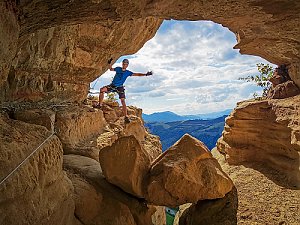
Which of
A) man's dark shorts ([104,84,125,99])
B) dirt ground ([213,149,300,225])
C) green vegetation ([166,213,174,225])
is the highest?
man's dark shorts ([104,84,125,99])

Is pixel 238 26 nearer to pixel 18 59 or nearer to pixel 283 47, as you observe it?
pixel 283 47

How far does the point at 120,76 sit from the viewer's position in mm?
9570

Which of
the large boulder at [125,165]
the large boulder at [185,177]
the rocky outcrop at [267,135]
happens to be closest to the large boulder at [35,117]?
the large boulder at [125,165]

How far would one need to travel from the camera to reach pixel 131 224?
5.43 meters

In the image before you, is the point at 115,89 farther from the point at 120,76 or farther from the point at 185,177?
the point at 185,177

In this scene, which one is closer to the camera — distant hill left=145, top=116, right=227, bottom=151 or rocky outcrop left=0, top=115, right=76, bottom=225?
rocky outcrop left=0, top=115, right=76, bottom=225

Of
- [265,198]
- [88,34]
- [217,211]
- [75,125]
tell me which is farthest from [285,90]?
[75,125]

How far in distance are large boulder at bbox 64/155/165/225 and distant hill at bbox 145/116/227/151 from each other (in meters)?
21.1

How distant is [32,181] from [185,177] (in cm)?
339

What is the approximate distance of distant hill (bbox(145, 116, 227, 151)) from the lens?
2764cm

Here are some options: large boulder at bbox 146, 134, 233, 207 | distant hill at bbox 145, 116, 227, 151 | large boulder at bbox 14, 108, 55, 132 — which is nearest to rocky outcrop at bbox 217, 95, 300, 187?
large boulder at bbox 146, 134, 233, 207

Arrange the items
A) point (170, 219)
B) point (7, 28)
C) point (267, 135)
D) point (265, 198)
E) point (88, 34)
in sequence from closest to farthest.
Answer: point (7, 28), point (265, 198), point (88, 34), point (267, 135), point (170, 219)

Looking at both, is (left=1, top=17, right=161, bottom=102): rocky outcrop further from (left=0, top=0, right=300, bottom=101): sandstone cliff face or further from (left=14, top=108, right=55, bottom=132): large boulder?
(left=14, top=108, right=55, bottom=132): large boulder

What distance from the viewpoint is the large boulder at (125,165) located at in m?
5.68
